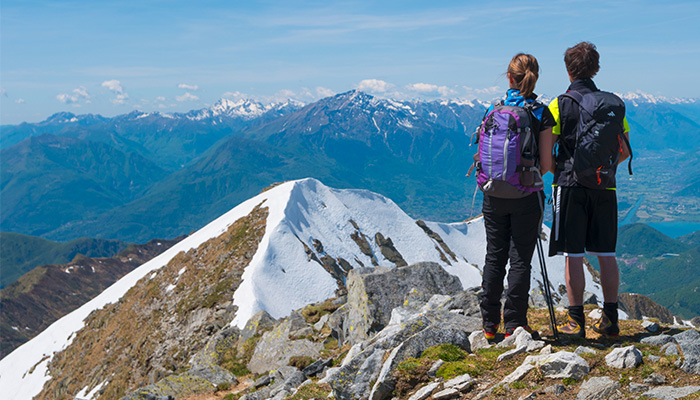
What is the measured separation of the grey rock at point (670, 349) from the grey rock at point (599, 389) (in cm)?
161

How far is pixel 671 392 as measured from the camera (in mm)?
5586

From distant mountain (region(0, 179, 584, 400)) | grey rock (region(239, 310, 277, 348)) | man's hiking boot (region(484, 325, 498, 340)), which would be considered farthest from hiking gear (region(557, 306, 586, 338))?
distant mountain (region(0, 179, 584, 400))

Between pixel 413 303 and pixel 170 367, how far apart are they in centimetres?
1862

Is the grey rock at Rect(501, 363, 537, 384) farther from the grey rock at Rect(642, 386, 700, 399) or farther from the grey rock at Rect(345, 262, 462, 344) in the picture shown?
the grey rock at Rect(345, 262, 462, 344)

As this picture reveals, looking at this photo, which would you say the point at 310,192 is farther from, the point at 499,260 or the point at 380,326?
the point at 499,260

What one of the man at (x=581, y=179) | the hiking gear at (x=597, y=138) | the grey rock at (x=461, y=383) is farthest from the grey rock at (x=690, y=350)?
the grey rock at (x=461, y=383)

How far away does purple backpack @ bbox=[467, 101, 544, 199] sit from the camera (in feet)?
25.5

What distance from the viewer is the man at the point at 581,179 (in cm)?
794

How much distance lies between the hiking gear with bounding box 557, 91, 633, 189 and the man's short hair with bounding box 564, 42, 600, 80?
481 millimetres

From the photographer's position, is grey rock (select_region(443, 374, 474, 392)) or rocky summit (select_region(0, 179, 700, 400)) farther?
rocky summit (select_region(0, 179, 700, 400))

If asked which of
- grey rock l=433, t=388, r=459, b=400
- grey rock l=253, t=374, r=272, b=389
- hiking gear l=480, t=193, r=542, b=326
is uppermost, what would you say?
hiking gear l=480, t=193, r=542, b=326

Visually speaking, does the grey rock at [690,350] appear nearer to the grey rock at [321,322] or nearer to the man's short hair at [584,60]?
the man's short hair at [584,60]

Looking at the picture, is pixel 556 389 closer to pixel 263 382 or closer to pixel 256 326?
pixel 263 382

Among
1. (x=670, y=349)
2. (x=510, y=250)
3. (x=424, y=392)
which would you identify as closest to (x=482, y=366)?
(x=424, y=392)
